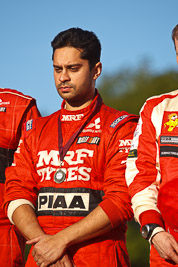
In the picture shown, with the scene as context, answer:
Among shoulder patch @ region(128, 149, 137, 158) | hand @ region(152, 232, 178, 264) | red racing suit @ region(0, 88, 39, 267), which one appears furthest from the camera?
red racing suit @ region(0, 88, 39, 267)

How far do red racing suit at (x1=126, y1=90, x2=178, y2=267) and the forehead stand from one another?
3.07ft

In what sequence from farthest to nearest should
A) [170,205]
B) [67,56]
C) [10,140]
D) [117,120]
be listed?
1. [10,140]
2. [67,56]
3. [117,120]
4. [170,205]

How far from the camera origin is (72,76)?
15.5ft

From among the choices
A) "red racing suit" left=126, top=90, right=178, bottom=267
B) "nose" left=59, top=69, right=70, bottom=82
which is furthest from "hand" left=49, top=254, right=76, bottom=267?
"nose" left=59, top=69, right=70, bottom=82

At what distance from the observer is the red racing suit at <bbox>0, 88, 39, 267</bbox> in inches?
200

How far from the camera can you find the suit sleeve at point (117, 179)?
13.9 feet

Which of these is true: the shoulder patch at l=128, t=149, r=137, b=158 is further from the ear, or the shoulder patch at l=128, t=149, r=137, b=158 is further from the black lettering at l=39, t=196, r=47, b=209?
the ear

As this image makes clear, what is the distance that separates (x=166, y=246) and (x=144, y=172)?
1.95ft

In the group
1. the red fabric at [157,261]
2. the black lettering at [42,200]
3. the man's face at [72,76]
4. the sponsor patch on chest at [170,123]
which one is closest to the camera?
the red fabric at [157,261]

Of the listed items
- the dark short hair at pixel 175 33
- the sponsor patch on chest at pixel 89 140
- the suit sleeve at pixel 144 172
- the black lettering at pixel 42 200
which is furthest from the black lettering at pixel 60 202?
the dark short hair at pixel 175 33

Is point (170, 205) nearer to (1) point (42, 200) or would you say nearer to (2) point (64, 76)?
(1) point (42, 200)

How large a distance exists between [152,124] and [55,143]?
3.34 feet

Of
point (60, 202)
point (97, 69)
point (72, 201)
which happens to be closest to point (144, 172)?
point (72, 201)

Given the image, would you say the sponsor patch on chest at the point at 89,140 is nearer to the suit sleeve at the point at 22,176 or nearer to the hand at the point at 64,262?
the suit sleeve at the point at 22,176
